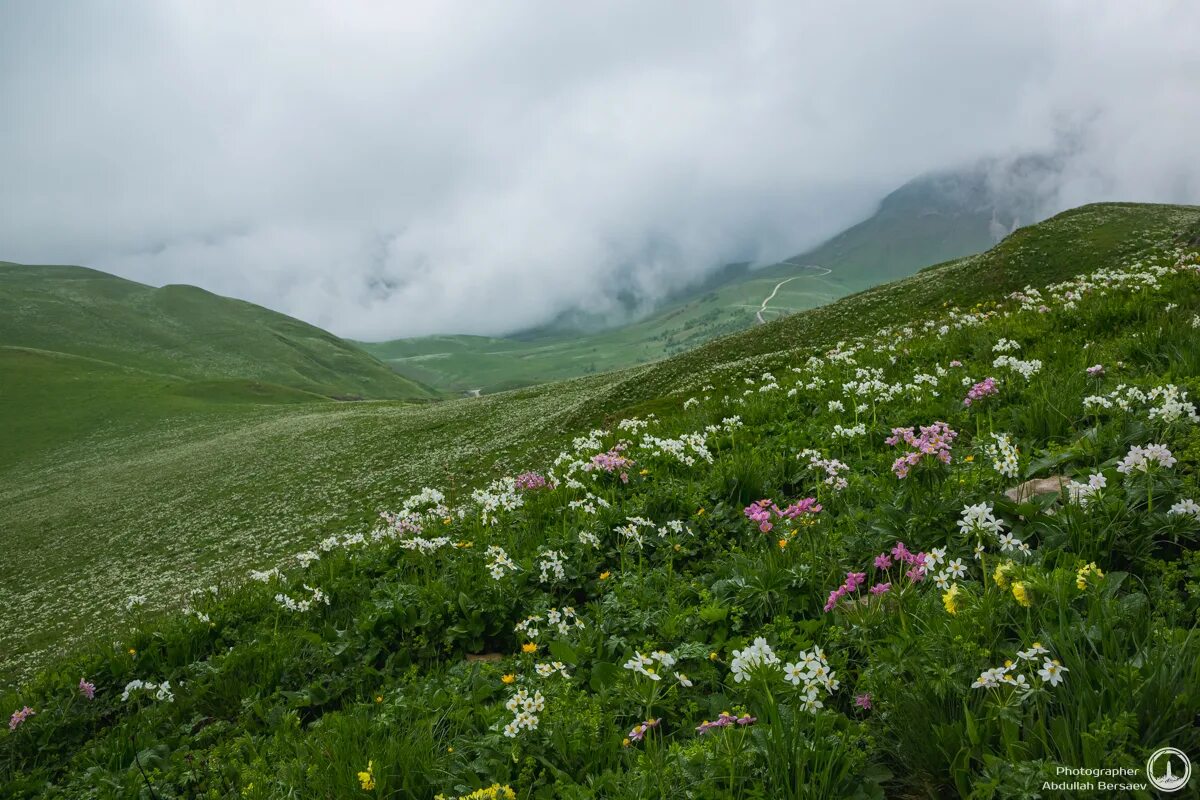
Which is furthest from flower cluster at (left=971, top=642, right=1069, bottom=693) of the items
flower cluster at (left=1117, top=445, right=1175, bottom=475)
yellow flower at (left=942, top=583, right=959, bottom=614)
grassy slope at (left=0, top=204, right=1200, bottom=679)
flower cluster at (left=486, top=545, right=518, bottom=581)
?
grassy slope at (left=0, top=204, right=1200, bottom=679)

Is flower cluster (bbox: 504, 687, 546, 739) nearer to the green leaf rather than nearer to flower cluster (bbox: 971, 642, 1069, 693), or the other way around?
the green leaf

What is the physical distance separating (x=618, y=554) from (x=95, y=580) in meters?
32.3

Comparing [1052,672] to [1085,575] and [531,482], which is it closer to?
[1085,575]

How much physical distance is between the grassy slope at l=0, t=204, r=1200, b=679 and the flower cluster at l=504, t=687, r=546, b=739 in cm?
924

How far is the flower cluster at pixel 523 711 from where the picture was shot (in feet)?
→ 13.7

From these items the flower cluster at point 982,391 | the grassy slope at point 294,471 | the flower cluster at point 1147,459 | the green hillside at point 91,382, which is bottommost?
the grassy slope at point 294,471

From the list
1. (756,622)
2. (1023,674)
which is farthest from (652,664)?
(1023,674)

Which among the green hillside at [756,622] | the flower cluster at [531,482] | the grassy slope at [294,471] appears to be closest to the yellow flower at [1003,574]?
the green hillside at [756,622]

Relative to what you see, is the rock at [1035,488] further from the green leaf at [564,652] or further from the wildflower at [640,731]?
the green leaf at [564,652]

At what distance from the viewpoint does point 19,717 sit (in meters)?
6.38

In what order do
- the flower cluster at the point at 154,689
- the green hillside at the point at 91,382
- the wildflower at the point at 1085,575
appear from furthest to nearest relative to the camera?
the green hillside at the point at 91,382
the flower cluster at the point at 154,689
the wildflower at the point at 1085,575

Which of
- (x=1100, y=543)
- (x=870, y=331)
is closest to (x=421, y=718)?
(x=1100, y=543)

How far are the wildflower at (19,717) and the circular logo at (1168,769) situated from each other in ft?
32.3

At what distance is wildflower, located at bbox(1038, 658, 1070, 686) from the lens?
2.96m
